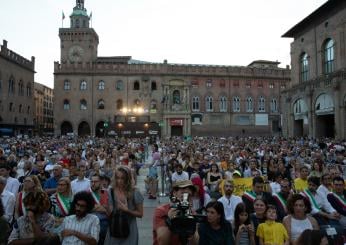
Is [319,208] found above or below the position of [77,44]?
below

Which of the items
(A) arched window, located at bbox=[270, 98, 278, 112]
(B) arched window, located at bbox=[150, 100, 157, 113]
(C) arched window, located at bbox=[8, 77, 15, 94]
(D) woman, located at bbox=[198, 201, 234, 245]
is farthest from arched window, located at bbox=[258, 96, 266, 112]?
(D) woman, located at bbox=[198, 201, 234, 245]

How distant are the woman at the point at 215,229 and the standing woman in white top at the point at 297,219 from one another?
1.58 metres

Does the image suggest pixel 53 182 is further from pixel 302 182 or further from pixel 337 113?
pixel 337 113

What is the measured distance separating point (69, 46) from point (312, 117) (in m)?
42.8

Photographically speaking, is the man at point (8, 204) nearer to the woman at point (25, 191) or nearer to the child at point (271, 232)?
the woman at point (25, 191)

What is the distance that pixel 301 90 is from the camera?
39.4 meters

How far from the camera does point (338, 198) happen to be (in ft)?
22.4

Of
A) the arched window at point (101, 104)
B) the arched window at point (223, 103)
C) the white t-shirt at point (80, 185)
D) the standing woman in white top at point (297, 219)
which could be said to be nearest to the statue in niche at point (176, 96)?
the arched window at point (223, 103)

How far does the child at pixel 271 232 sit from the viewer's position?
5.25 m

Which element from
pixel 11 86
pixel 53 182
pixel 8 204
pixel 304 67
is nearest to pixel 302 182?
pixel 53 182

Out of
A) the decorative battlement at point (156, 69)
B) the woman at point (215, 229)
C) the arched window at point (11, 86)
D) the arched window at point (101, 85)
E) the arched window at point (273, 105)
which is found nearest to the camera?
the woman at point (215, 229)

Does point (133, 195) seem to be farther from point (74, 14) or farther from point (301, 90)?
point (74, 14)

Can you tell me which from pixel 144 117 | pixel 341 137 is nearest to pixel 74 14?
pixel 144 117

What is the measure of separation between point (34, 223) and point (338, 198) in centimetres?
553
